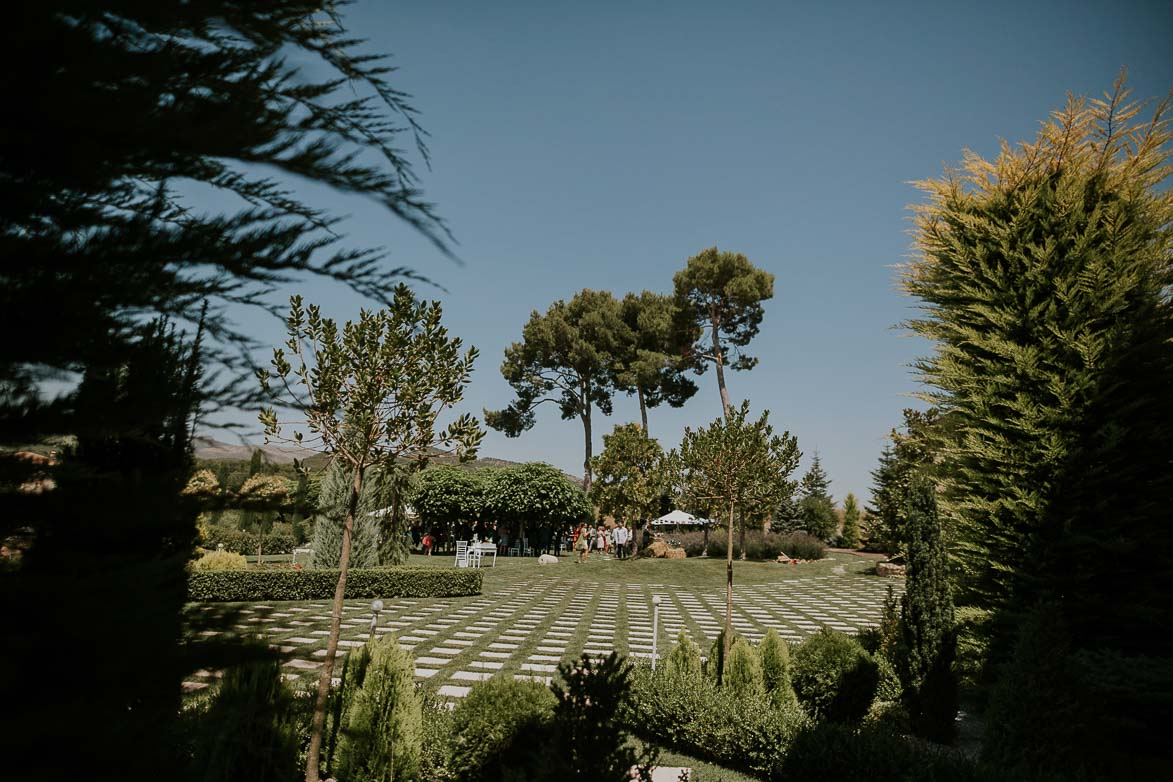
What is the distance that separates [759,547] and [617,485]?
6.69 m

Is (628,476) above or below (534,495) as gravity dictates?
above

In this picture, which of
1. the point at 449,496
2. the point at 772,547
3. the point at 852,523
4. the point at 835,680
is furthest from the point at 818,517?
the point at 835,680

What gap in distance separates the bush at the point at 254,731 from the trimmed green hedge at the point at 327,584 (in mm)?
6547

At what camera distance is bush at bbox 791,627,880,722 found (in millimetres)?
5715

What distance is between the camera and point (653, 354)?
27172 mm

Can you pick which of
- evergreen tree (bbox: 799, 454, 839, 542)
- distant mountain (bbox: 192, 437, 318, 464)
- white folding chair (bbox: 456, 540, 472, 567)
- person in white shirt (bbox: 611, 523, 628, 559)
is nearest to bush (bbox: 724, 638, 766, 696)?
distant mountain (bbox: 192, 437, 318, 464)

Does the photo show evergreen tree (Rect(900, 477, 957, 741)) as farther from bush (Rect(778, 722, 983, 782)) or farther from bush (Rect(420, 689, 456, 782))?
bush (Rect(420, 689, 456, 782))

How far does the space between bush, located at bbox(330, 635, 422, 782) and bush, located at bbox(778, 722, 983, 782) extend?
8.91ft

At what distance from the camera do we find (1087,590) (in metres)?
5.42

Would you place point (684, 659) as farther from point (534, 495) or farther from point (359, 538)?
point (534, 495)

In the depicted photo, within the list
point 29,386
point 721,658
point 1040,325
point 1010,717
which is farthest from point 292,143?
point 1040,325

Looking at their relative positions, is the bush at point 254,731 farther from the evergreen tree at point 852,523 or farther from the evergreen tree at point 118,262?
the evergreen tree at point 852,523

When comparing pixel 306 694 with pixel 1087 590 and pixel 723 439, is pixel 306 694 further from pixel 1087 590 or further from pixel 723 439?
pixel 1087 590

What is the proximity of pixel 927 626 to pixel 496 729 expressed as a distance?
15.1 ft
